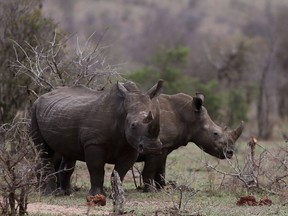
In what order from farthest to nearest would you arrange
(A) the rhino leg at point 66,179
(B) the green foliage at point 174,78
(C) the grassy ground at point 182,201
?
(B) the green foliage at point 174,78 < (A) the rhino leg at point 66,179 < (C) the grassy ground at point 182,201

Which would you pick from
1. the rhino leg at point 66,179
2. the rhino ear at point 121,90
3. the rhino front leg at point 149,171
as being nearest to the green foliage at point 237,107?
the rhino front leg at point 149,171

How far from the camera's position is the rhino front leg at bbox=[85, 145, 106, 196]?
10.9 meters

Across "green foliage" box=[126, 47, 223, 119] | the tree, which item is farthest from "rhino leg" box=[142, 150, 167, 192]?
"green foliage" box=[126, 47, 223, 119]

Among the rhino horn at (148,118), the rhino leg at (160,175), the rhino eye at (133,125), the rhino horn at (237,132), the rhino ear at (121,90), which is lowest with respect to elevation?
the rhino leg at (160,175)

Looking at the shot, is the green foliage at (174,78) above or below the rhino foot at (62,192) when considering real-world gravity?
above

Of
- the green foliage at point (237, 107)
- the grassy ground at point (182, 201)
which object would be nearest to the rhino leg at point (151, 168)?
the grassy ground at point (182, 201)

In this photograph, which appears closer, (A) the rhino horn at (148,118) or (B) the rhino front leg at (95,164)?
(A) the rhino horn at (148,118)

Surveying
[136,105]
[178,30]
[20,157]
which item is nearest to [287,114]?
[178,30]

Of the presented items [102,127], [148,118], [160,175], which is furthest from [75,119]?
[160,175]

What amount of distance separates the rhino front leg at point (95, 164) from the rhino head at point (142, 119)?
1.66ft

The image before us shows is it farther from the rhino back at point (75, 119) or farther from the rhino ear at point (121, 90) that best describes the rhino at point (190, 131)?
the rhino ear at point (121, 90)

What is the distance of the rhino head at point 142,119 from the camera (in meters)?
10.3

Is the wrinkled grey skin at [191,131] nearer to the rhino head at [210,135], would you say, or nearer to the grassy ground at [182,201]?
the rhino head at [210,135]

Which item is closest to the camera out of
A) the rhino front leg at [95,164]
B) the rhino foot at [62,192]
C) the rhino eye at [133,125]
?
the rhino eye at [133,125]
